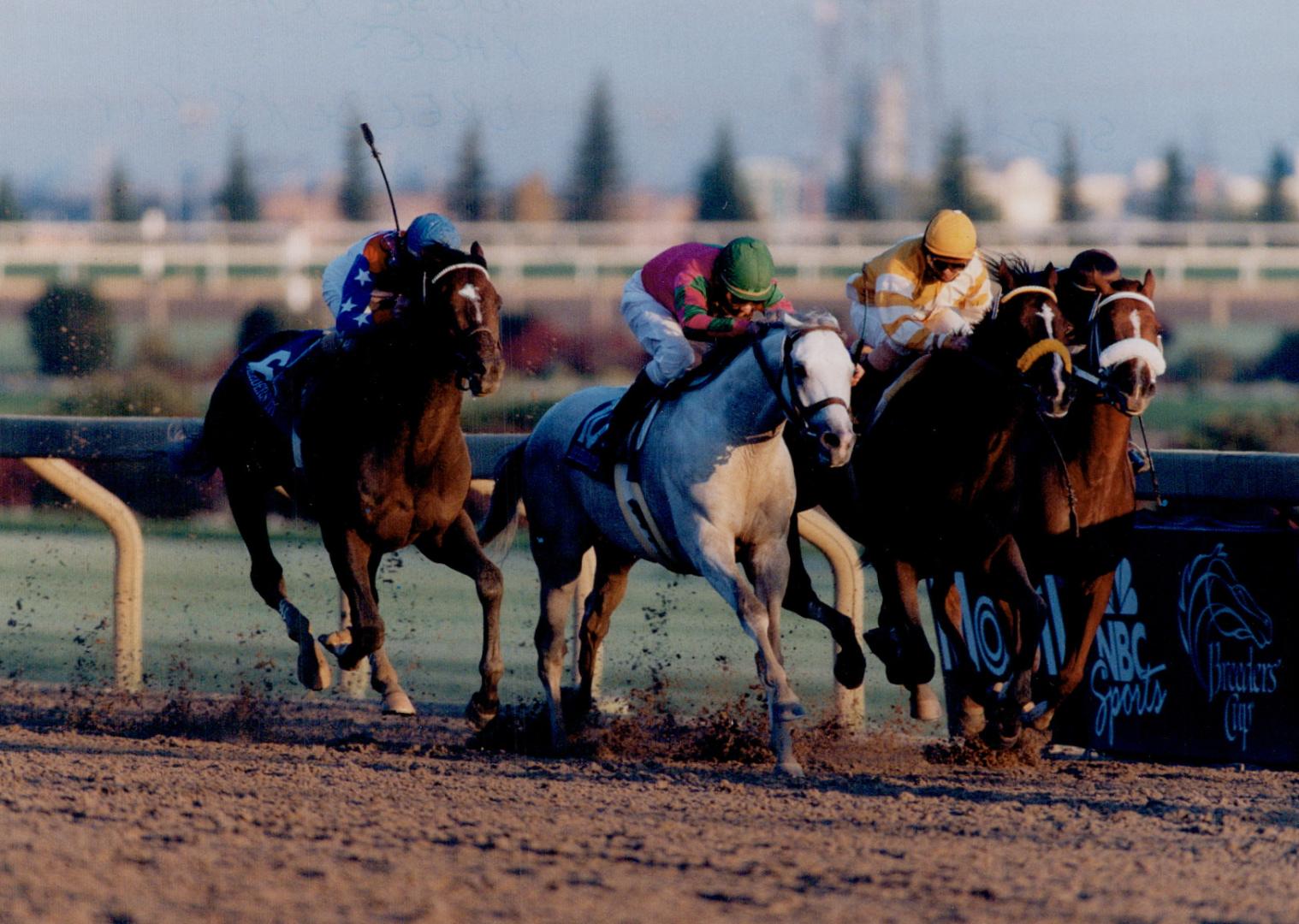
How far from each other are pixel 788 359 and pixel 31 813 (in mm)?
2465

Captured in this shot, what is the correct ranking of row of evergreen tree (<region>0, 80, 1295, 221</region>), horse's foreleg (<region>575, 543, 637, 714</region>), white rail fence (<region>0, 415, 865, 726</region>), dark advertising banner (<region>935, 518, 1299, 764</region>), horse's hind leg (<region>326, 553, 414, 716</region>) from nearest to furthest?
dark advertising banner (<region>935, 518, 1299, 764</region>) < horse's hind leg (<region>326, 553, 414, 716</region>) < horse's foreleg (<region>575, 543, 637, 714</region>) < white rail fence (<region>0, 415, 865, 726</region>) < row of evergreen tree (<region>0, 80, 1295, 221</region>)

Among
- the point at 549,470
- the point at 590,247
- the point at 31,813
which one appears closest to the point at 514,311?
the point at 590,247

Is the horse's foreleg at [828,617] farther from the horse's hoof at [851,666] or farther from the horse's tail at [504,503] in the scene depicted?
the horse's tail at [504,503]

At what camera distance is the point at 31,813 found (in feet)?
15.9

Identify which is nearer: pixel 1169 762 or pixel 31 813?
pixel 31 813

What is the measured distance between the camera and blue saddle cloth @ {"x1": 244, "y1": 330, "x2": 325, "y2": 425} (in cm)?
682

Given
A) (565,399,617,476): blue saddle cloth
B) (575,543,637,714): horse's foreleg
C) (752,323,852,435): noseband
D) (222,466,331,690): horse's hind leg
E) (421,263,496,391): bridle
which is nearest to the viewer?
(752,323,852,435): noseband

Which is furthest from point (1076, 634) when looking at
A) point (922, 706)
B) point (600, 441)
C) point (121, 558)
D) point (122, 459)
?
point (122, 459)

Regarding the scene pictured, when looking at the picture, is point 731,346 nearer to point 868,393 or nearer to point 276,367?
point 868,393

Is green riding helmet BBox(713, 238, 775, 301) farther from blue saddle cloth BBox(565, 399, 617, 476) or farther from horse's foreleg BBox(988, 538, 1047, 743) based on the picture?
horse's foreleg BBox(988, 538, 1047, 743)

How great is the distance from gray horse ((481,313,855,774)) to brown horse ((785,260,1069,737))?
0.45 metres

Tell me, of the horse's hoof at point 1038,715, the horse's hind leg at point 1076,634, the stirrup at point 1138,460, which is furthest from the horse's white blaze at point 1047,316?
the horse's hoof at point 1038,715

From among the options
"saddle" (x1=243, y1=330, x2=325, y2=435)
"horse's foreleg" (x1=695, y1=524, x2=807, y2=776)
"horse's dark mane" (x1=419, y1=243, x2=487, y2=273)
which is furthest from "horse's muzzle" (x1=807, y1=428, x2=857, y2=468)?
"saddle" (x1=243, y1=330, x2=325, y2=435)

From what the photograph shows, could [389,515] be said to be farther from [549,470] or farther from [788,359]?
[788,359]
